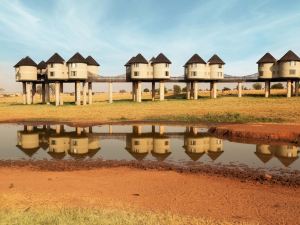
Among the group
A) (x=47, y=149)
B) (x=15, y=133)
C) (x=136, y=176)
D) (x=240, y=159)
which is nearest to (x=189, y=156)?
(x=240, y=159)

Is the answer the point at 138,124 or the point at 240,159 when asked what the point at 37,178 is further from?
the point at 138,124

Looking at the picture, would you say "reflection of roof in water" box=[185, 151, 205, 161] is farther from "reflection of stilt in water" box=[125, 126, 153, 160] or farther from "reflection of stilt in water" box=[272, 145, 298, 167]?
"reflection of stilt in water" box=[272, 145, 298, 167]

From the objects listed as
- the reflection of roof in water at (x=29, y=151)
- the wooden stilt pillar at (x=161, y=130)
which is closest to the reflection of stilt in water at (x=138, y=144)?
the wooden stilt pillar at (x=161, y=130)

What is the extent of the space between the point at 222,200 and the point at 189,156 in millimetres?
9535

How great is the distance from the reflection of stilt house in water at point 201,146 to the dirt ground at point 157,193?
598 cm

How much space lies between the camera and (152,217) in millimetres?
10344

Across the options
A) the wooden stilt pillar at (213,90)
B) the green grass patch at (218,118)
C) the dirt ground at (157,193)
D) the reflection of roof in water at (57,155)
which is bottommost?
the dirt ground at (157,193)

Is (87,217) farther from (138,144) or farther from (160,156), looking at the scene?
(138,144)

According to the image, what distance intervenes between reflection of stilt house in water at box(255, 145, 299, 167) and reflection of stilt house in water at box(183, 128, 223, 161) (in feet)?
9.72

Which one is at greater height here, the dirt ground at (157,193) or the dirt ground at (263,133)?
the dirt ground at (263,133)

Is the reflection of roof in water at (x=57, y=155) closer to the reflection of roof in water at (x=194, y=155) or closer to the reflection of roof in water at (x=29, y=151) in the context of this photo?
the reflection of roof in water at (x=29, y=151)

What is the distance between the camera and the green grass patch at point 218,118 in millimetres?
39656

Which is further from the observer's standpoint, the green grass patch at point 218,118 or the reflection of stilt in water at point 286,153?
the green grass patch at point 218,118

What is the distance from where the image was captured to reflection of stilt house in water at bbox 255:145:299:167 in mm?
20828
